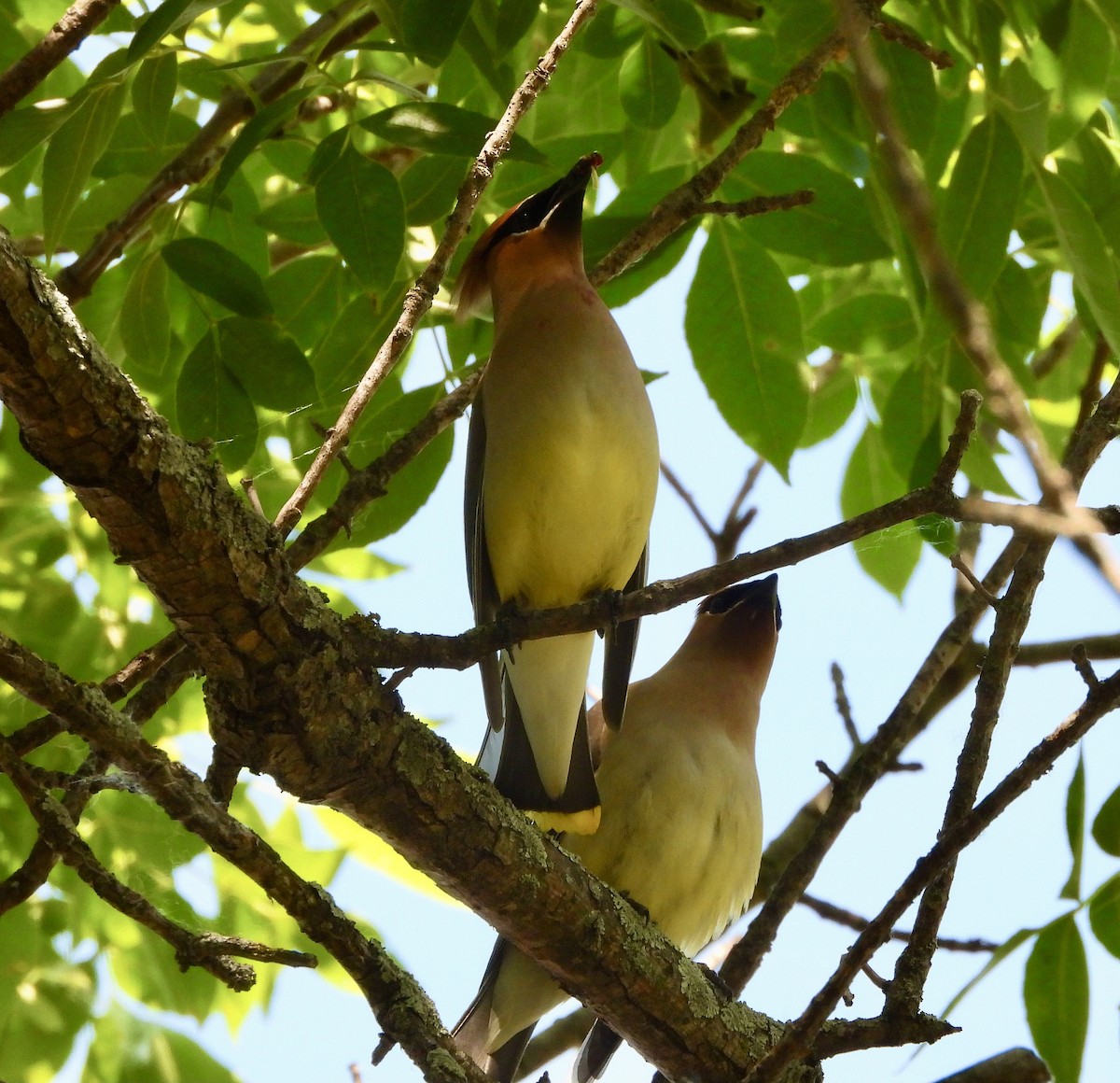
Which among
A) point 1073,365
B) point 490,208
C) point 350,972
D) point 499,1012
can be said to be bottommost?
point 350,972

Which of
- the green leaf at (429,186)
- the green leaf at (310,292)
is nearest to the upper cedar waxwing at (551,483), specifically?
the green leaf at (310,292)

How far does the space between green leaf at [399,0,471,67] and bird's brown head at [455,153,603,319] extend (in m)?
1.38

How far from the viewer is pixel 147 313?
3.24 metres

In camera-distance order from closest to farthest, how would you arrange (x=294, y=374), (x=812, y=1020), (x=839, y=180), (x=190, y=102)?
1. (x=812, y=1020)
2. (x=294, y=374)
3. (x=839, y=180)
4. (x=190, y=102)

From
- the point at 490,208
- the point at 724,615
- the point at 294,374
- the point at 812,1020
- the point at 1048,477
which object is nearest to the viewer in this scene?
the point at 1048,477

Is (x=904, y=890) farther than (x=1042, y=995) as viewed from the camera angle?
No

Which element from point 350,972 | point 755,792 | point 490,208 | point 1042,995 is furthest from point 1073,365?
Result: point 350,972

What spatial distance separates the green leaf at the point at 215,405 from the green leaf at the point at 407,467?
1.18 ft

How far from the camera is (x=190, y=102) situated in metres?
4.16

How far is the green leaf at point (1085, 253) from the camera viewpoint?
8.14ft

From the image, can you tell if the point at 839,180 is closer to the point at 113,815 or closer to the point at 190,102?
the point at 190,102

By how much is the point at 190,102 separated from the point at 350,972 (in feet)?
9.36

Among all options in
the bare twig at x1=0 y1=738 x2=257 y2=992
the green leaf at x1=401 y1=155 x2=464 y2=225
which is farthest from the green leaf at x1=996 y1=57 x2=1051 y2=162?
the bare twig at x1=0 y1=738 x2=257 y2=992

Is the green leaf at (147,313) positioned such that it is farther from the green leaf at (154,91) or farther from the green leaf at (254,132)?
the green leaf at (254,132)
